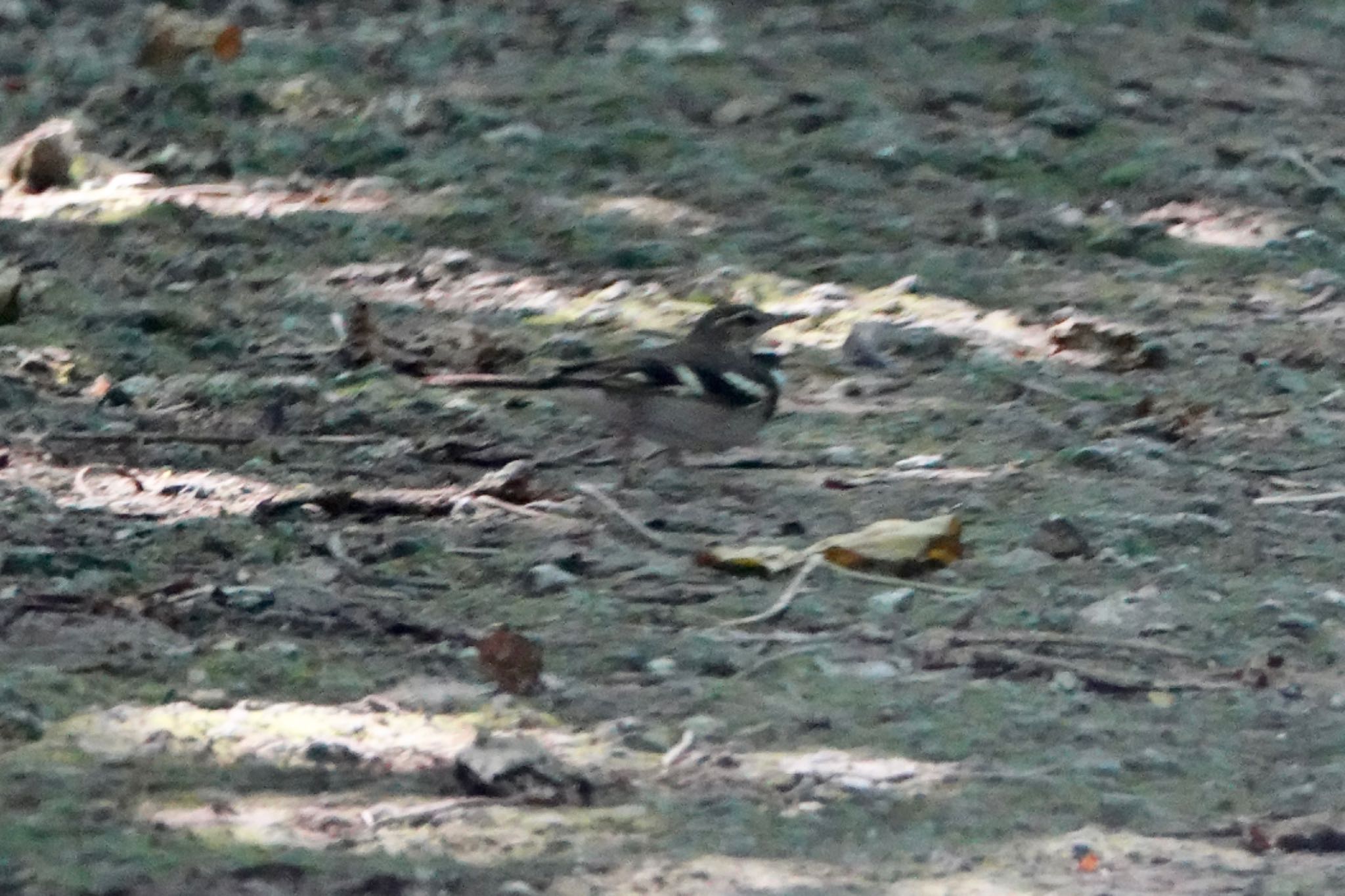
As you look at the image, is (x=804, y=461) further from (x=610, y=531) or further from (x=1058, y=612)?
(x=1058, y=612)

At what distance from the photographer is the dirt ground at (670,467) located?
4.20 metres

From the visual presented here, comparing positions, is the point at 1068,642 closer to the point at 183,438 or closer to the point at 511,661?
the point at 511,661

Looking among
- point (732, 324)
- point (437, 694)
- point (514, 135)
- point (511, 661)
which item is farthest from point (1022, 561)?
point (514, 135)

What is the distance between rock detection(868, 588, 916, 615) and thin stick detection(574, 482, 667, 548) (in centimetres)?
69

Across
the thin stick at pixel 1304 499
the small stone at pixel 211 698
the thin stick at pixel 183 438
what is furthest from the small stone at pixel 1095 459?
the small stone at pixel 211 698

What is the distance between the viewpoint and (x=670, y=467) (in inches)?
274

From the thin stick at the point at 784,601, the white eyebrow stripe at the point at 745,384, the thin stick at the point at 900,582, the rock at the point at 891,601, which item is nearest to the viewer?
the thin stick at the point at 784,601

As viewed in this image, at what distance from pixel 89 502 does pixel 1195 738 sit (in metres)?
2.98

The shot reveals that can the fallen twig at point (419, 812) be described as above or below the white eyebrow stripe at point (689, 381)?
above

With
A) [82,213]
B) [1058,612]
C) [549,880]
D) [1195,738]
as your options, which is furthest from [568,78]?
[549,880]

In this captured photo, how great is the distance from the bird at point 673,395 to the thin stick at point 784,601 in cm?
106

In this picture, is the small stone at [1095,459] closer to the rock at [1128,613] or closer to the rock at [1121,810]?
the rock at [1128,613]

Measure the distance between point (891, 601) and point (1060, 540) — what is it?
1.94 ft

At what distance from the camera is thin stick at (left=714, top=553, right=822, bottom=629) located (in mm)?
5281
